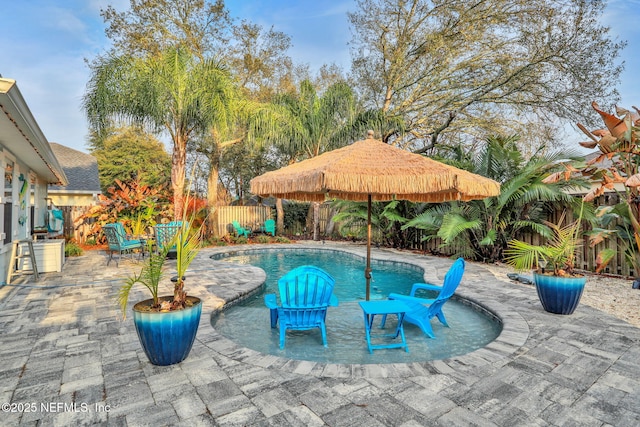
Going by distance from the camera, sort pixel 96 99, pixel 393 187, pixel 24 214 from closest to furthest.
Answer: pixel 393 187
pixel 24 214
pixel 96 99

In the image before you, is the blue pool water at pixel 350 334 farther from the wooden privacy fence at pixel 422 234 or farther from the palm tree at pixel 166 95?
the palm tree at pixel 166 95

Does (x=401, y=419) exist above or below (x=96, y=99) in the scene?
below

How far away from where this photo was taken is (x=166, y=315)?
2.66 meters

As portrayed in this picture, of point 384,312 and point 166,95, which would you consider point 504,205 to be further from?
point 166,95

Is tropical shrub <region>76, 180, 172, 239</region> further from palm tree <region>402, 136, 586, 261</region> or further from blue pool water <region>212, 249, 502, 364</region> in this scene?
palm tree <region>402, 136, 586, 261</region>

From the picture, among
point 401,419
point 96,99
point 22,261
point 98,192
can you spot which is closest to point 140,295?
point 22,261

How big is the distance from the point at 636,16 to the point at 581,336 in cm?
1036

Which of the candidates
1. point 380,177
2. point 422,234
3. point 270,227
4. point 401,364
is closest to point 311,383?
point 401,364

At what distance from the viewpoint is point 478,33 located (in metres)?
12.1

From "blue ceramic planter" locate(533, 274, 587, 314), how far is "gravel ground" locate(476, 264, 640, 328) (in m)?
0.68

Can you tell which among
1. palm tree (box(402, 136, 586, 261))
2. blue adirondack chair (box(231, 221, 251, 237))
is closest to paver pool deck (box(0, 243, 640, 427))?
palm tree (box(402, 136, 586, 261))

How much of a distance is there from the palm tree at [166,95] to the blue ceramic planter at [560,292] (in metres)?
9.90

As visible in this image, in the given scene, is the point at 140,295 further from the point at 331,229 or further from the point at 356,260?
the point at 331,229

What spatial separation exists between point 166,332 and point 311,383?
1.23m
